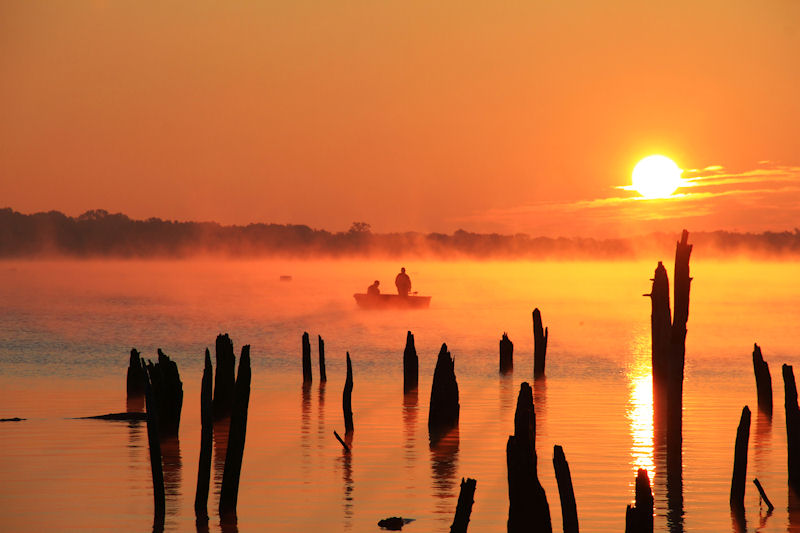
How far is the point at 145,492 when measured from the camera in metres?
20.1

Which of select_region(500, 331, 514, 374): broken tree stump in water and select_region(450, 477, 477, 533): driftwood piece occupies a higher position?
select_region(450, 477, 477, 533): driftwood piece

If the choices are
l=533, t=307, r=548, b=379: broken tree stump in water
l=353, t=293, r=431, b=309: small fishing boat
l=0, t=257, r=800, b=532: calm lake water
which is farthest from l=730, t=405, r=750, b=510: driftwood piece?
l=353, t=293, r=431, b=309: small fishing boat

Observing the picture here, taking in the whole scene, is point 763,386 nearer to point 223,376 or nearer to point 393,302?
point 223,376

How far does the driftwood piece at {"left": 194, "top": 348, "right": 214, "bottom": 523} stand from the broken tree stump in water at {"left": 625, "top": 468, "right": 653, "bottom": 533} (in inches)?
268

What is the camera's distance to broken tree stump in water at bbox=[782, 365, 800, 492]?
1766 cm

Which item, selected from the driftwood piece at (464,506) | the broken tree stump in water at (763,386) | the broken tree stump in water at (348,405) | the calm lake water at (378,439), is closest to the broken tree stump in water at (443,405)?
the calm lake water at (378,439)

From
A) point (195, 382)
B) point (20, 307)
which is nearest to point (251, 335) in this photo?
point (195, 382)

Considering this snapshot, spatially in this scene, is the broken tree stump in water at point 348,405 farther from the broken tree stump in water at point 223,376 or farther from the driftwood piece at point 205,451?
the driftwood piece at point 205,451

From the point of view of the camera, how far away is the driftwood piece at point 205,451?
16953 mm

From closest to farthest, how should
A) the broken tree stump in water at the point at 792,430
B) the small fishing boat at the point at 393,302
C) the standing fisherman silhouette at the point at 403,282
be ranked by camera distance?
1. the broken tree stump in water at the point at 792,430
2. the standing fisherman silhouette at the point at 403,282
3. the small fishing boat at the point at 393,302

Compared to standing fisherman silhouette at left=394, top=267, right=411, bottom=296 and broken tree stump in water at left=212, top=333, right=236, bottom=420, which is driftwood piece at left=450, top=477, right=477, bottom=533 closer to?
broken tree stump in water at left=212, top=333, right=236, bottom=420

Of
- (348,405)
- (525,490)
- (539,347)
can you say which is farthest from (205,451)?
(539,347)

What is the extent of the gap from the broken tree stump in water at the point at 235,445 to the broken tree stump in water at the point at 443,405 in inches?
331

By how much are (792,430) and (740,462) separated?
101cm
